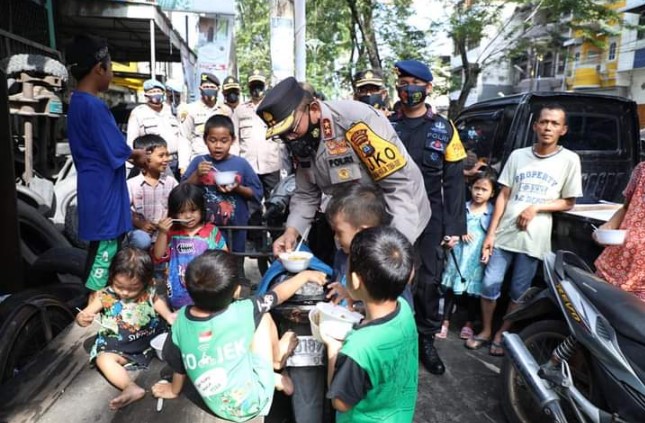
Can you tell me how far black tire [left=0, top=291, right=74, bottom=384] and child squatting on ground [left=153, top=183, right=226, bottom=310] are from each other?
706 millimetres

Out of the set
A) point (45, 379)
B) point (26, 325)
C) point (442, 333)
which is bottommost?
point (442, 333)

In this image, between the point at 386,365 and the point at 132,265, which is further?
the point at 132,265

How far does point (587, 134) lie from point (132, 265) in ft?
13.2

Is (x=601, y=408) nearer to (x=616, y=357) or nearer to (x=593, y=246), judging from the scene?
(x=616, y=357)

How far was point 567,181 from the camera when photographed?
3043 millimetres

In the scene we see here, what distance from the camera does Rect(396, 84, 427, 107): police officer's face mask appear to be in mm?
2951

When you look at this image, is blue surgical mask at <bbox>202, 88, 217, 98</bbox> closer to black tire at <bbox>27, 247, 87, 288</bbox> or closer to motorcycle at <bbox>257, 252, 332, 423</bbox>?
black tire at <bbox>27, 247, 87, 288</bbox>

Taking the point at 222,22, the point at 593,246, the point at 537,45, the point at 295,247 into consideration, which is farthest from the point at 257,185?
the point at 537,45

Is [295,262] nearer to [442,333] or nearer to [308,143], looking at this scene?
Answer: [308,143]

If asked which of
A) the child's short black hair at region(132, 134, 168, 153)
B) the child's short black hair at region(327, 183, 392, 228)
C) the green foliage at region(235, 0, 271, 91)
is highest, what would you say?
the green foliage at region(235, 0, 271, 91)

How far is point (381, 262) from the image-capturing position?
5.06 ft

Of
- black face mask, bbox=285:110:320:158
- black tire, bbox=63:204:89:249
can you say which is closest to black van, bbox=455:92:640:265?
black face mask, bbox=285:110:320:158

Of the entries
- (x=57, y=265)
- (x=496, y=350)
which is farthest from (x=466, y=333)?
(x=57, y=265)

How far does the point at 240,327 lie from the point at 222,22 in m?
8.67
